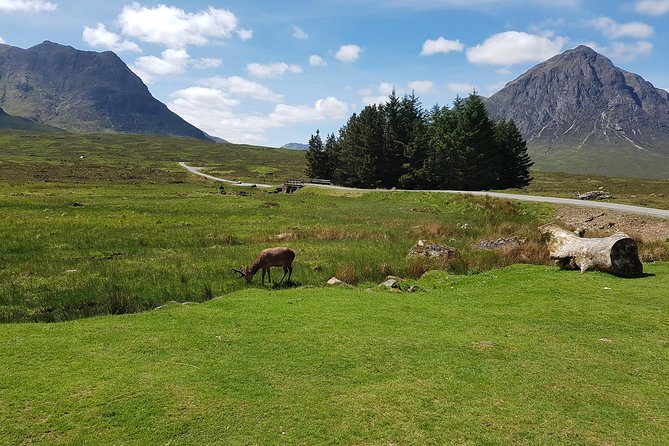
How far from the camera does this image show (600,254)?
64.0 feet

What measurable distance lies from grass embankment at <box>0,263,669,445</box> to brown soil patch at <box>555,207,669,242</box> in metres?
19.5

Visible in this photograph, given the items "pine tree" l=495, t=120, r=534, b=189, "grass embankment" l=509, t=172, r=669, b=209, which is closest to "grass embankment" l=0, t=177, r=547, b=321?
"grass embankment" l=509, t=172, r=669, b=209

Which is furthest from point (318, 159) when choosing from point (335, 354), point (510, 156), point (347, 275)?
point (335, 354)

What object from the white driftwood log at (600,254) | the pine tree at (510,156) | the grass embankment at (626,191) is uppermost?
the pine tree at (510,156)

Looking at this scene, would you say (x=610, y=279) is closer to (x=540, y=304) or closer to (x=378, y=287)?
(x=540, y=304)

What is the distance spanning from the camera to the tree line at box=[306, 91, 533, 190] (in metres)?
79.6

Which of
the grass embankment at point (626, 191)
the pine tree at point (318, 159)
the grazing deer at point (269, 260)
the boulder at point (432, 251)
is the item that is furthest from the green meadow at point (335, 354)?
the pine tree at point (318, 159)

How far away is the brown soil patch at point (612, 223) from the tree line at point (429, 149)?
36215mm

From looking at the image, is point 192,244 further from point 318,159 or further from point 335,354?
point 318,159

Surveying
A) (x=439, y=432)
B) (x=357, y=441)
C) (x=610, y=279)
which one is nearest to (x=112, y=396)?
(x=357, y=441)

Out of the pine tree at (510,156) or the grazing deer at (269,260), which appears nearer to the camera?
the grazing deer at (269,260)

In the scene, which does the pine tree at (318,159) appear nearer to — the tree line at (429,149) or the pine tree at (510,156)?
the tree line at (429,149)

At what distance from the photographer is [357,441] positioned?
24.5ft

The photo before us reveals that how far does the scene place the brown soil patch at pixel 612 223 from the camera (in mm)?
30955
